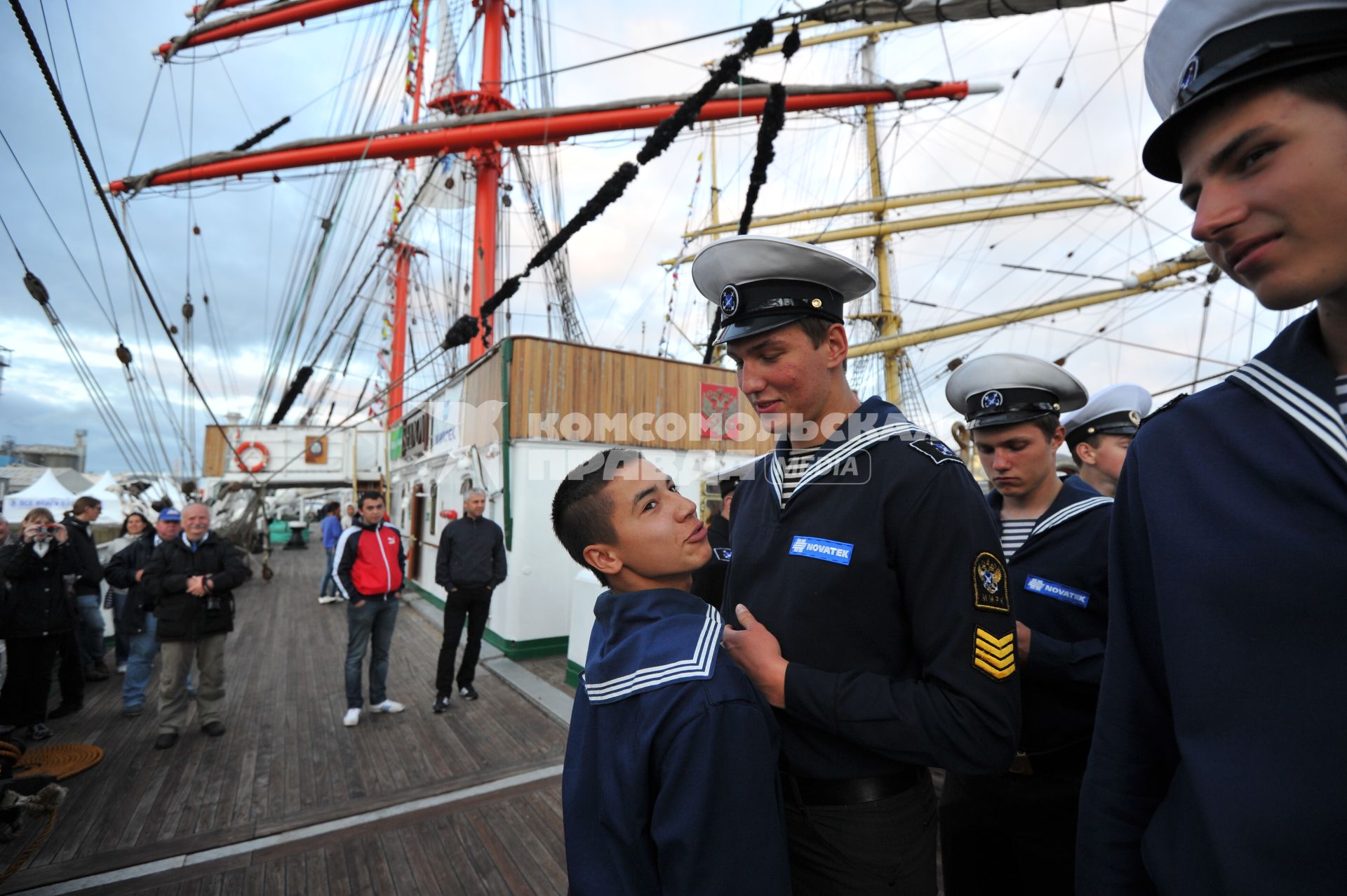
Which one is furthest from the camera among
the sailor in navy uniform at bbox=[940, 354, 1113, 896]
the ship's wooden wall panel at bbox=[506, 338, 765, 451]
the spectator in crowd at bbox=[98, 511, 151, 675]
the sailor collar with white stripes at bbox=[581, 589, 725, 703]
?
the ship's wooden wall panel at bbox=[506, 338, 765, 451]

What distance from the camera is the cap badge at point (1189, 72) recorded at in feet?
2.50

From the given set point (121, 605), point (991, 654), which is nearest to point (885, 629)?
point (991, 654)

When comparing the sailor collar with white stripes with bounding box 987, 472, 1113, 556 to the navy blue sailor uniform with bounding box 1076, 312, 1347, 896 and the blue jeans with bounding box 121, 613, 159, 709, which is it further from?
the blue jeans with bounding box 121, 613, 159, 709

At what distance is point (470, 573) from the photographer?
6504 mm

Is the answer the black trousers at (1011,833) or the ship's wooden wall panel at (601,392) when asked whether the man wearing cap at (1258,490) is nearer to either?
the black trousers at (1011,833)

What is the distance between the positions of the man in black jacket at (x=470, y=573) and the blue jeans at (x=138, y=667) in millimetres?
2788

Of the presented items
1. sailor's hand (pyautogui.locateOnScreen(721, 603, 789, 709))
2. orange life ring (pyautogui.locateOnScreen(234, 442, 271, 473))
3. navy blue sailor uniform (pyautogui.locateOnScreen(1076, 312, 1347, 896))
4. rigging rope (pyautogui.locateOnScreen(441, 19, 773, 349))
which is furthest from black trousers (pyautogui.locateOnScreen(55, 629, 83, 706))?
orange life ring (pyautogui.locateOnScreen(234, 442, 271, 473))

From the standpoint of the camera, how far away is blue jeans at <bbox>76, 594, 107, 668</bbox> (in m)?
6.96

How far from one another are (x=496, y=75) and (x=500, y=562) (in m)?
13.3

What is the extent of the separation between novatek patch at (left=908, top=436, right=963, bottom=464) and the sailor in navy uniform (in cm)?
65

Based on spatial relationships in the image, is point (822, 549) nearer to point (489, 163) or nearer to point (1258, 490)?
point (1258, 490)

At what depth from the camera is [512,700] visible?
651 cm

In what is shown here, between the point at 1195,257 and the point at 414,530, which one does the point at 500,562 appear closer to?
the point at 414,530

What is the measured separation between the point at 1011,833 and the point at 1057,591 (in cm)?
72
